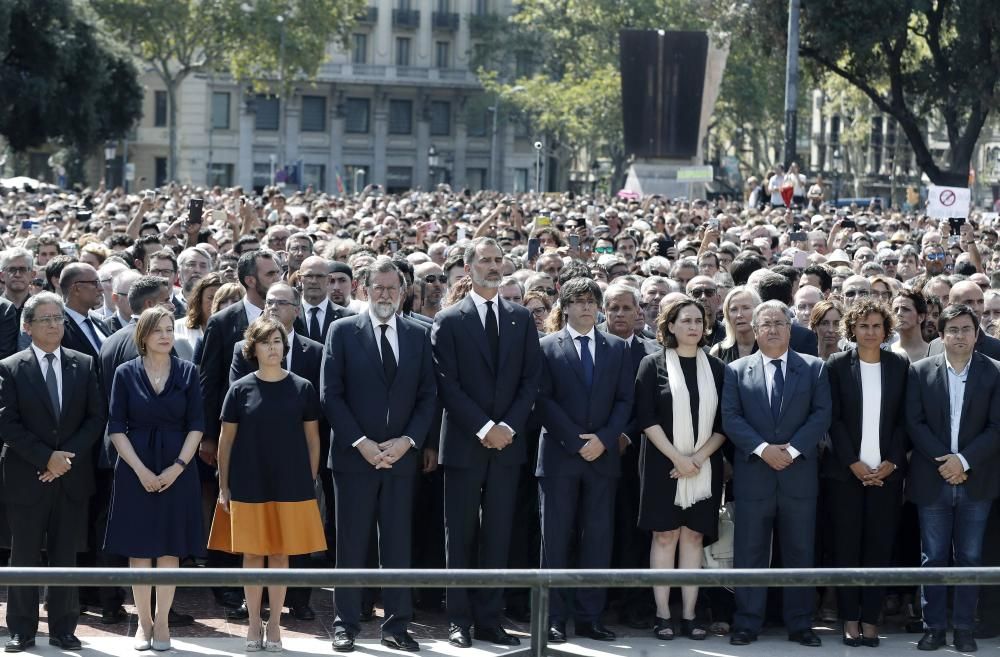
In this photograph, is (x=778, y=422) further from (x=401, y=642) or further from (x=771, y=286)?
(x=401, y=642)

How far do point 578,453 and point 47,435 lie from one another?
2.74 meters

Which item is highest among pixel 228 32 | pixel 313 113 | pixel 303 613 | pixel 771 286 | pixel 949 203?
pixel 228 32

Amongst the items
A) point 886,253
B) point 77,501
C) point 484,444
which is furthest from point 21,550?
point 886,253

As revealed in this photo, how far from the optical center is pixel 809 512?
8.66 metres

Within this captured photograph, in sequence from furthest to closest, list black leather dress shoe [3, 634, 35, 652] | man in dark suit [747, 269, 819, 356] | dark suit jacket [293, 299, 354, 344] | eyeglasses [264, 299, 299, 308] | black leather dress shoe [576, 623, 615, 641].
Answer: man in dark suit [747, 269, 819, 356], dark suit jacket [293, 299, 354, 344], eyeglasses [264, 299, 299, 308], black leather dress shoe [576, 623, 615, 641], black leather dress shoe [3, 634, 35, 652]

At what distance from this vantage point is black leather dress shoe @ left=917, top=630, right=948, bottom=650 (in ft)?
16.4

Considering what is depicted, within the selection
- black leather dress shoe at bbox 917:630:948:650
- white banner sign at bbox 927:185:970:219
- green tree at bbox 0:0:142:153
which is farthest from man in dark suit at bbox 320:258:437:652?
green tree at bbox 0:0:142:153

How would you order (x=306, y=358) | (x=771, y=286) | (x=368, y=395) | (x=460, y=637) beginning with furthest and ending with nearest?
(x=771, y=286) → (x=306, y=358) → (x=368, y=395) → (x=460, y=637)

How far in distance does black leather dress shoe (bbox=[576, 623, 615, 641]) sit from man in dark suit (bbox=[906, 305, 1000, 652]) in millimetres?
2110

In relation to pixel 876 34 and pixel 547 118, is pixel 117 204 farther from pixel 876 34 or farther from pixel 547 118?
pixel 547 118

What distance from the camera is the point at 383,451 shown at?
27.6 ft

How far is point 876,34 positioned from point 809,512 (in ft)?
105

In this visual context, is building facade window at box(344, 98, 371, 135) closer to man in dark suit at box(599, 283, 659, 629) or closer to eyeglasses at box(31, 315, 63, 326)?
man in dark suit at box(599, 283, 659, 629)

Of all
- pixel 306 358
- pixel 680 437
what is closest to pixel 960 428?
pixel 680 437
